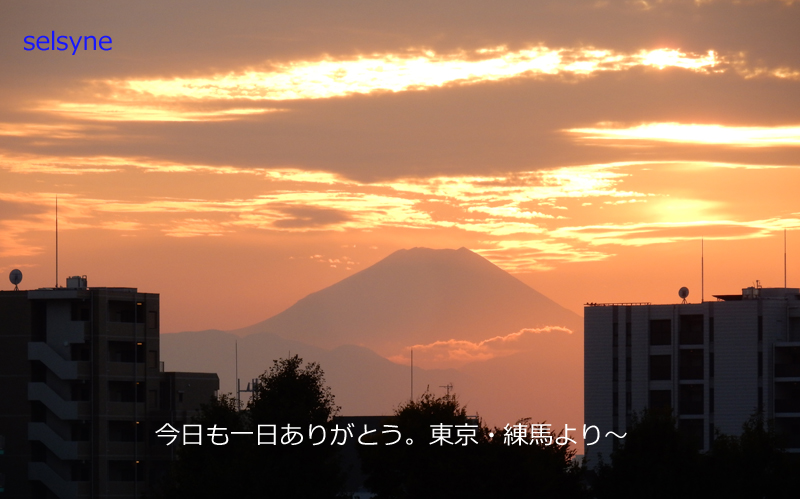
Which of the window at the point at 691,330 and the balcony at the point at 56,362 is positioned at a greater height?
the window at the point at 691,330

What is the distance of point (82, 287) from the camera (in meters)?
96.7

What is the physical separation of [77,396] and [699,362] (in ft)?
187

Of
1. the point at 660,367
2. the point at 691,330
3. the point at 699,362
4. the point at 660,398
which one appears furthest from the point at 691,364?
the point at 660,398

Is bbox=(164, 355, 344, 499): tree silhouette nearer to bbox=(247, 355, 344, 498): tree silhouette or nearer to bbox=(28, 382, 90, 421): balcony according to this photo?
bbox=(247, 355, 344, 498): tree silhouette

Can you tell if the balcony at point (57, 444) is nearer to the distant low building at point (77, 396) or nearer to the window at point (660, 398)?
the distant low building at point (77, 396)

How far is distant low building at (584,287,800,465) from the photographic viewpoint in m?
110

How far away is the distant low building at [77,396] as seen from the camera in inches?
Result: 3597

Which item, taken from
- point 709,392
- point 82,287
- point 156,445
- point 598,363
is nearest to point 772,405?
point 709,392

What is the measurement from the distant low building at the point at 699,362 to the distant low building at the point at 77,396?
44445mm

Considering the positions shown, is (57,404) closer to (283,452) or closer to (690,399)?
(283,452)

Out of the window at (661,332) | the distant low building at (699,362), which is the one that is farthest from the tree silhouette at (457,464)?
the window at (661,332)

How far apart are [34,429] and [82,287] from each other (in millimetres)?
11862

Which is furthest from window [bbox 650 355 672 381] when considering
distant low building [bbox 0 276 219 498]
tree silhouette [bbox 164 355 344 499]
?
tree silhouette [bbox 164 355 344 499]

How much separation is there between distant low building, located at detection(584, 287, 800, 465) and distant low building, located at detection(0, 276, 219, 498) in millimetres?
44445
